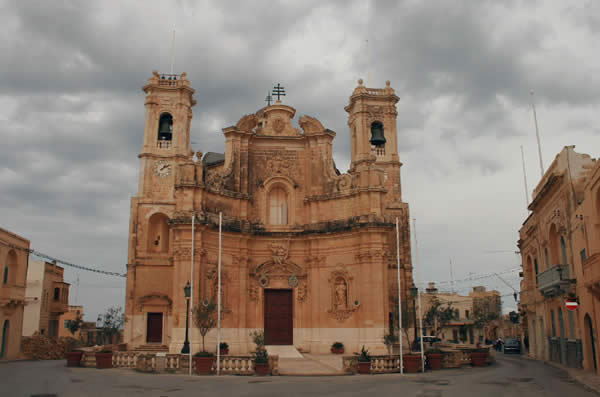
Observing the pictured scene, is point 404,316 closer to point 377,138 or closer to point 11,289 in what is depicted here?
point 377,138

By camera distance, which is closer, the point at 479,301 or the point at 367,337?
the point at 367,337

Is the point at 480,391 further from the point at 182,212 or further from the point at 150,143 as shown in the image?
the point at 150,143

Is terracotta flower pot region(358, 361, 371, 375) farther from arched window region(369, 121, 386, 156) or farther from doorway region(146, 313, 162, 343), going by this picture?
arched window region(369, 121, 386, 156)

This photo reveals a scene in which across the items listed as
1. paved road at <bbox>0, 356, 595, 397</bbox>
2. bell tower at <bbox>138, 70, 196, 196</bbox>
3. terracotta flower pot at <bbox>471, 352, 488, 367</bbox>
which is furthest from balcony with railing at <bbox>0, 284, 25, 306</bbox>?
terracotta flower pot at <bbox>471, 352, 488, 367</bbox>

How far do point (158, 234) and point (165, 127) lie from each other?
289 inches

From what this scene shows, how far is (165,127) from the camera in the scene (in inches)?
1447

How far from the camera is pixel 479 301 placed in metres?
68.8

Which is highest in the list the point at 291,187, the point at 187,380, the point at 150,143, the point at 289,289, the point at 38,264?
the point at 150,143

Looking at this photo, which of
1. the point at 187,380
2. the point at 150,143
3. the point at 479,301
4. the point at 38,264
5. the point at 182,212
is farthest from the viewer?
the point at 479,301

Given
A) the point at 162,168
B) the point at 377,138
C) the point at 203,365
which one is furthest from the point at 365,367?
the point at 162,168

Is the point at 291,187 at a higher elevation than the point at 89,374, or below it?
higher

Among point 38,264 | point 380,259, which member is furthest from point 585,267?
point 38,264

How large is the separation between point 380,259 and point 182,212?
10.9 meters

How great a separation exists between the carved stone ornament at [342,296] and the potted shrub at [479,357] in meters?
6.77
